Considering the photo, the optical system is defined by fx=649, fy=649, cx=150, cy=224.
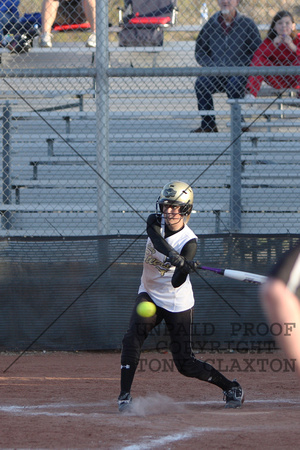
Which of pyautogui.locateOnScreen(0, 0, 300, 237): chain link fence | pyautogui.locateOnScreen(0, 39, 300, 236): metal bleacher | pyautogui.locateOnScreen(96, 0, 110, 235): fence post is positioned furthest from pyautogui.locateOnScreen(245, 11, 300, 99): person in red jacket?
pyautogui.locateOnScreen(96, 0, 110, 235): fence post

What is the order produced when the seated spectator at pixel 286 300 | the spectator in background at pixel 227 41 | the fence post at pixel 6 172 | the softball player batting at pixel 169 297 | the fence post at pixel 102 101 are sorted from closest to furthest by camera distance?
the softball player batting at pixel 169 297 → the seated spectator at pixel 286 300 → the fence post at pixel 102 101 → the fence post at pixel 6 172 → the spectator in background at pixel 227 41

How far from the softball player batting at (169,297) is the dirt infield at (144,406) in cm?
28

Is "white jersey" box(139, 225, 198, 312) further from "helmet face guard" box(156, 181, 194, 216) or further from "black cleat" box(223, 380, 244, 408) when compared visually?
"black cleat" box(223, 380, 244, 408)

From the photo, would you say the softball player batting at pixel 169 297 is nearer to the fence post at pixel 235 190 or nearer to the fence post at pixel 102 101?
the fence post at pixel 102 101

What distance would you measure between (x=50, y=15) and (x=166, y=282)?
5.07 meters

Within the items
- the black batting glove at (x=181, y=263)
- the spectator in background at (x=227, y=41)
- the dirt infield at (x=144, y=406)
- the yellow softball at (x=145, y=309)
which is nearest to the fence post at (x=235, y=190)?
the spectator in background at (x=227, y=41)

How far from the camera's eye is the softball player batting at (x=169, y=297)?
4.62 m

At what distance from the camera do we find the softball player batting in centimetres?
462

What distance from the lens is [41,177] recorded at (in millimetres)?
9273

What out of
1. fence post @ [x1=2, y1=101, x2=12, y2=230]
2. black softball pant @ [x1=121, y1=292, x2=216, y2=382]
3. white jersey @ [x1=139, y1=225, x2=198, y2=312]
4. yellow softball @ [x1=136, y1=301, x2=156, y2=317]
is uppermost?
fence post @ [x1=2, y1=101, x2=12, y2=230]

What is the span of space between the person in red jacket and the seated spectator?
3.12 m

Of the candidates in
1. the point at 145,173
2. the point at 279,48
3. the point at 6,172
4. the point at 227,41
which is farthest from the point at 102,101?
the point at 279,48

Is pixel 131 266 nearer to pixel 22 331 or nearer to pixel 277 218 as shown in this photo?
pixel 22 331

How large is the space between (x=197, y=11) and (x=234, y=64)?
528 cm
